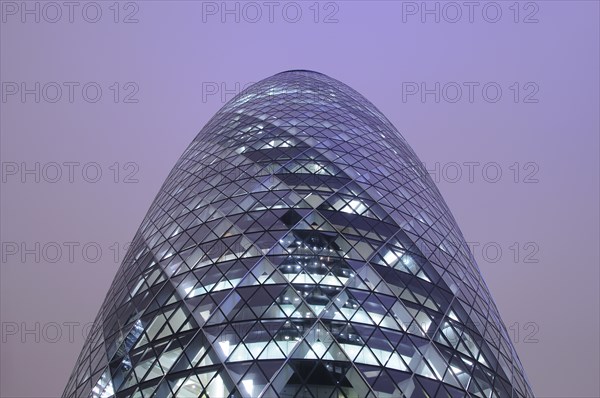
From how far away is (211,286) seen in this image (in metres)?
21.2

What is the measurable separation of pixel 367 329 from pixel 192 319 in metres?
7.24

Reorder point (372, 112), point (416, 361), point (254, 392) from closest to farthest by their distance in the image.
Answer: point (254, 392) < point (416, 361) < point (372, 112)

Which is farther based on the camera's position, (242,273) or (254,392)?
(242,273)

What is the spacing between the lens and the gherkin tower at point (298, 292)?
58.8 feet

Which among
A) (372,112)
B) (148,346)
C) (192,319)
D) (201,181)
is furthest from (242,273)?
(372,112)

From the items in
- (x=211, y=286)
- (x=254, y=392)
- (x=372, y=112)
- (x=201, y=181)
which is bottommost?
(x=254, y=392)

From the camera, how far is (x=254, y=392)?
16797 millimetres

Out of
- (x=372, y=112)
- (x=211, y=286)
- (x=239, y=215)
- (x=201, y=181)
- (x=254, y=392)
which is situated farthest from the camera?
(x=372, y=112)

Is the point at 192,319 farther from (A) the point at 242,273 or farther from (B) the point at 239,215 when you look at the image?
(B) the point at 239,215

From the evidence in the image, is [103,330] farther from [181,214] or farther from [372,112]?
[372,112]

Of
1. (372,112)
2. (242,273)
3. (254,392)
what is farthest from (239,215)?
(372,112)

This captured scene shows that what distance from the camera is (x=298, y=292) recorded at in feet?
A: 66.1

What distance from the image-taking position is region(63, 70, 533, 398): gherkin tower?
17922 mm

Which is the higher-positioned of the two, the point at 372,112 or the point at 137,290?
the point at 372,112
